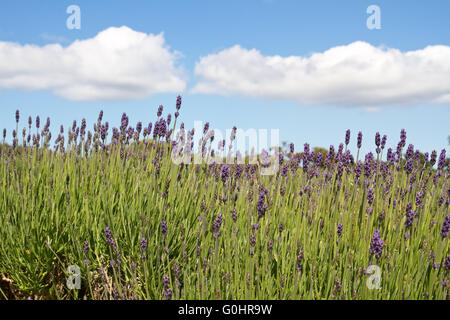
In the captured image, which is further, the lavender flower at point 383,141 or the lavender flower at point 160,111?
the lavender flower at point 383,141

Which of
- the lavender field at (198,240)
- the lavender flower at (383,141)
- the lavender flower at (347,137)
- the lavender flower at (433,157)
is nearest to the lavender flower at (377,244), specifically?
the lavender field at (198,240)

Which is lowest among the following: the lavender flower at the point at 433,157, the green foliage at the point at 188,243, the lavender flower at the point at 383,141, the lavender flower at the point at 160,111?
the green foliage at the point at 188,243

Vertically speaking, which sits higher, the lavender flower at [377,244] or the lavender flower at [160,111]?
the lavender flower at [160,111]

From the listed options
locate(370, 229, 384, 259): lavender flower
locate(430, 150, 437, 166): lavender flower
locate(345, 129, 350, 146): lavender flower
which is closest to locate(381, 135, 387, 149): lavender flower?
locate(345, 129, 350, 146): lavender flower

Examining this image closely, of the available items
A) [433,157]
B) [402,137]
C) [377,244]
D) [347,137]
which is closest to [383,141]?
[402,137]

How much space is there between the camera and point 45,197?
3.83 metres

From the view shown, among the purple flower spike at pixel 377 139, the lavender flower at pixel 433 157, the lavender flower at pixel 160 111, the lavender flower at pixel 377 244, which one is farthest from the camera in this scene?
the lavender flower at pixel 433 157

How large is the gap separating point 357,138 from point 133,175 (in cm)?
225

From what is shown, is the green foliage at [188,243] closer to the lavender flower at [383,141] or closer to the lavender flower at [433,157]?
the lavender flower at [383,141]

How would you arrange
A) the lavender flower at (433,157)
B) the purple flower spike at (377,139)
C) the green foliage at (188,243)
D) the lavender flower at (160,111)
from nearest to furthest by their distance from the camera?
1. the green foliage at (188,243)
2. the purple flower spike at (377,139)
3. the lavender flower at (160,111)
4. the lavender flower at (433,157)

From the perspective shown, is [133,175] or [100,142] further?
[100,142]
